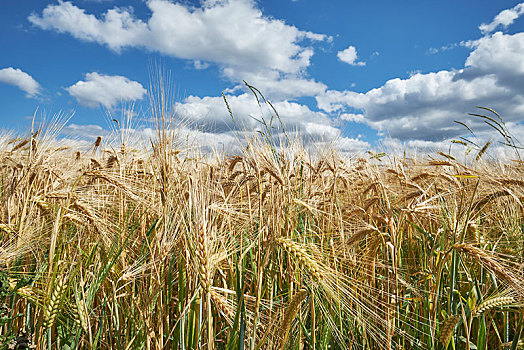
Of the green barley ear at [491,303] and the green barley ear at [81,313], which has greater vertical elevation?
the green barley ear at [491,303]

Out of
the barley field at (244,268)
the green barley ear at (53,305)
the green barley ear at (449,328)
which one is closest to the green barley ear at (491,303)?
the barley field at (244,268)

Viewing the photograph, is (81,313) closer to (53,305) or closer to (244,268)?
(53,305)

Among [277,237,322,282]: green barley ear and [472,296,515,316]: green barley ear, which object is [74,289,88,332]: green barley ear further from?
[472,296,515,316]: green barley ear

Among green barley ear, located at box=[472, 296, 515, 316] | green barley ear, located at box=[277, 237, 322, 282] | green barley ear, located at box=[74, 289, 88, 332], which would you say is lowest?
green barley ear, located at box=[74, 289, 88, 332]

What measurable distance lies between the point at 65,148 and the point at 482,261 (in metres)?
4.16

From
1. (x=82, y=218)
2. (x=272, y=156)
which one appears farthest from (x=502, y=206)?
(x=82, y=218)

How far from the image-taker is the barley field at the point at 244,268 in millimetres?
1358

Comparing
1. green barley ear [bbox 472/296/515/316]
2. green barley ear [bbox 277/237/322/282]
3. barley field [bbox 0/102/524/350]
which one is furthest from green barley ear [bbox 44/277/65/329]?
green barley ear [bbox 472/296/515/316]

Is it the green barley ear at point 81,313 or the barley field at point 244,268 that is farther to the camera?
the green barley ear at point 81,313

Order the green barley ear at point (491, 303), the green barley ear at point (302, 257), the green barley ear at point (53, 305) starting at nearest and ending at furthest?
the green barley ear at point (302, 257)
the green barley ear at point (53, 305)
the green barley ear at point (491, 303)

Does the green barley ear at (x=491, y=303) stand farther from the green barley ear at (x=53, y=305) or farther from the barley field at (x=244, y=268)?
the green barley ear at (x=53, y=305)

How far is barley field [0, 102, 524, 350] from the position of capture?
1.36 m

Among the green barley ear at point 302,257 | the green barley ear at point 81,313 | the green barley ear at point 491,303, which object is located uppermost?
the green barley ear at point 302,257

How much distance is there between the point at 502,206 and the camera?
2408mm
